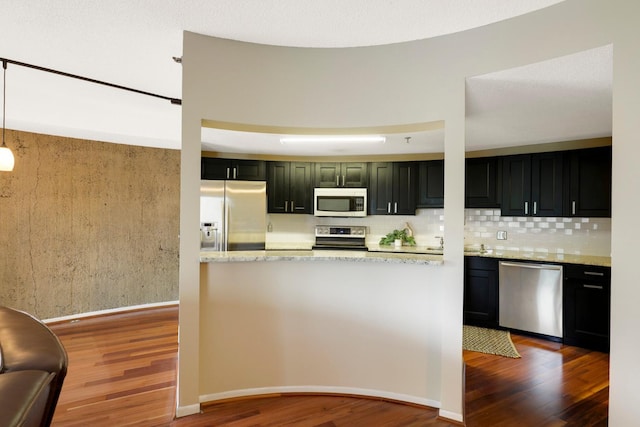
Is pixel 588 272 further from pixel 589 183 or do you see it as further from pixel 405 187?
pixel 405 187

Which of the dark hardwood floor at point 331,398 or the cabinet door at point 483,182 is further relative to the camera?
the cabinet door at point 483,182

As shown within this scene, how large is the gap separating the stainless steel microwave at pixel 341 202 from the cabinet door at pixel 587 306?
275 centimetres

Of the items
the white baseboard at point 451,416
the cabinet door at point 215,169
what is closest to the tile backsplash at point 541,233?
the white baseboard at point 451,416

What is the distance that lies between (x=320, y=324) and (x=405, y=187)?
3259mm

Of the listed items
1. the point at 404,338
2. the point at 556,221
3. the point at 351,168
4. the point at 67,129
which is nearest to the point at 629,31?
the point at 404,338

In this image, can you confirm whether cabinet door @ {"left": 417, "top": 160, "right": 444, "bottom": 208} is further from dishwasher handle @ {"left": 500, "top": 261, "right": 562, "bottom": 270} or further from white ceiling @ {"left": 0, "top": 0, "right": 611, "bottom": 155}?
white ceiling @ {"left": 0, "top": 0, "right": 611, "bottom": 155}

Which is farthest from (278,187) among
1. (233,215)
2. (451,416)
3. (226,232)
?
(451,416)

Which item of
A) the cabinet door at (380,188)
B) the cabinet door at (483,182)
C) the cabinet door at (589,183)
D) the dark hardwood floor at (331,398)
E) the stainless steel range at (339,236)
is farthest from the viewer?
the stainless steel range at (339,236)

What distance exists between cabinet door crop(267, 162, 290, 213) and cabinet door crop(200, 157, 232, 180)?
26.0 inches

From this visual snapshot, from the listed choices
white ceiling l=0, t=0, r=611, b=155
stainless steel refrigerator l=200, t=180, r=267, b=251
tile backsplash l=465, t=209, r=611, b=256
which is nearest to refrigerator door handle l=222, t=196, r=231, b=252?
stainless steel refrigerator l=200, t=180, r=267, b=251

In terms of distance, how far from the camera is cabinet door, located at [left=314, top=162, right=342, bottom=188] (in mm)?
5535

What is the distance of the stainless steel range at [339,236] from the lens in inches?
223

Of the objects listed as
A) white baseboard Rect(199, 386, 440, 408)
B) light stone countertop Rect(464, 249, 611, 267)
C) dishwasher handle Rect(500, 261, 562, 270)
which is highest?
light stone countertop Rect(464, 249, 611, 267)

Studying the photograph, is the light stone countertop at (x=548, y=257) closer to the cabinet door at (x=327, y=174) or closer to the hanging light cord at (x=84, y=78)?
the cabinet door at (x=327, y=174)
